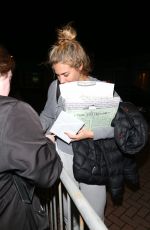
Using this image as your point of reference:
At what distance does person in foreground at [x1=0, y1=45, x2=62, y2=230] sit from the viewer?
1.39m

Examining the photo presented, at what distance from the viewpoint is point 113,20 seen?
19312mm

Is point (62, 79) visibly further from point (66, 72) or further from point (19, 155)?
point (19, 155)

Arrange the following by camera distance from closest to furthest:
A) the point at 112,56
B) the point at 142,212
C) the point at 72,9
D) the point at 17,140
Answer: the point at 17,140 → the point at 142,212 → the point at 72,9 → the point at 112,56

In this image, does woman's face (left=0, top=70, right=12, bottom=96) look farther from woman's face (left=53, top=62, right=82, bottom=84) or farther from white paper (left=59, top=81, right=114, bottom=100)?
woman's face (left=53, top=62, right=82, bottom=84)

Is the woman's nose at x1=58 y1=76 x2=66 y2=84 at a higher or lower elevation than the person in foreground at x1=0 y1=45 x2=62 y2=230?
higher

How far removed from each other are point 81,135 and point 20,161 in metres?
0.87

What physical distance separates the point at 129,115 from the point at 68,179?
801mm

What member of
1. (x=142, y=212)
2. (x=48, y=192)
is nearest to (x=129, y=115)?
(x=48, y=192)

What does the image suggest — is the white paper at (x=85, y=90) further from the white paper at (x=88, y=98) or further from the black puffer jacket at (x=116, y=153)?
the black puffer jacket at (x=116, y=153)

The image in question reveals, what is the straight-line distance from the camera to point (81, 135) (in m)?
2.19

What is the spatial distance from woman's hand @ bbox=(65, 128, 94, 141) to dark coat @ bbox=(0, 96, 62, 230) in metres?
0.51

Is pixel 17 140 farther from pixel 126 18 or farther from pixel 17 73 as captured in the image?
pixel 17 73

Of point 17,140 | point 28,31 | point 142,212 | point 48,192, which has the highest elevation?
point 28,31

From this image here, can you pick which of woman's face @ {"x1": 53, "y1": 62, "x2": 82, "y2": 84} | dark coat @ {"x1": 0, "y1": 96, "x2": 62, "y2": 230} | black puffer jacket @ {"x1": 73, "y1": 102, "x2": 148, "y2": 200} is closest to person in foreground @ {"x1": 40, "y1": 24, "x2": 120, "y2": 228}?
woman's face @ {"x1": 53, "y1": 62, "x2": 82, "y2": 84}
